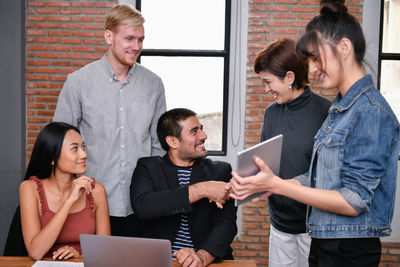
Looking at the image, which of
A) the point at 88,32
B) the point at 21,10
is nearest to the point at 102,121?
the point at 88,32

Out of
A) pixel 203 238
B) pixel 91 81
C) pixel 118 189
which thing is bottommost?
pixel 203 238

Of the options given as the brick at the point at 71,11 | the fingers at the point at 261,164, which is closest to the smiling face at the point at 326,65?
the fingers at the point at 261,164

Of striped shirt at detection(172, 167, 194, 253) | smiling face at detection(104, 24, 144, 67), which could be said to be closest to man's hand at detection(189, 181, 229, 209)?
striped shirt at detection(172, 167, 194, 253)

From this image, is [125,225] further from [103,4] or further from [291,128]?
[103,4]

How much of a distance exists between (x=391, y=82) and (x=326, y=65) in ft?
10.4

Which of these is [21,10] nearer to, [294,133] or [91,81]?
[91,81]

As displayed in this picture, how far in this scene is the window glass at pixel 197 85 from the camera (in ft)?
13.6

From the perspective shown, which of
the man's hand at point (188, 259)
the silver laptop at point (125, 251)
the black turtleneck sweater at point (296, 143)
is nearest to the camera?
the silver laptop at point (125, 251)

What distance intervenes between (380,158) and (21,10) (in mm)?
3647

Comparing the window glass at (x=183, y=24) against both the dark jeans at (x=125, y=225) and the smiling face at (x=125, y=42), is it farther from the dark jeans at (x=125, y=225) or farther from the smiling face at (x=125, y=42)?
the dark jeans at (x=125, y=225)

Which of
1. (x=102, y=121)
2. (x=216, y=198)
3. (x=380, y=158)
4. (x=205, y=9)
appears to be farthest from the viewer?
(x=205, y=9)

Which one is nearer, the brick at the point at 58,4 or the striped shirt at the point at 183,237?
the striped shirt at the point at 183,237

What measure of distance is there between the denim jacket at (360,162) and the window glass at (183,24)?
2868mm

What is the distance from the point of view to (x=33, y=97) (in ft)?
13.1
